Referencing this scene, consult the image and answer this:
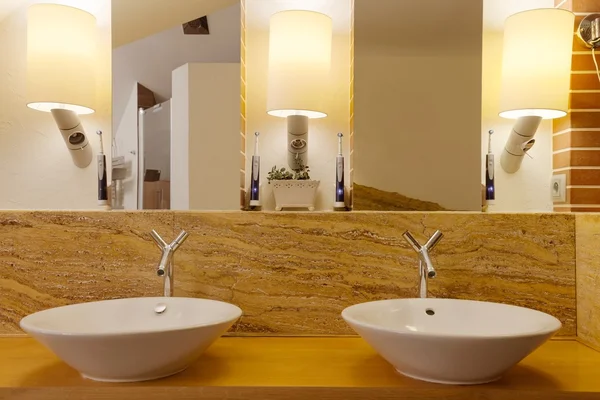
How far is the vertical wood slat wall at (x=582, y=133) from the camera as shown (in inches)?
61.2

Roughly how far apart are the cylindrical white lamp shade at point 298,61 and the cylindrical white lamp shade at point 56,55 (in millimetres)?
614

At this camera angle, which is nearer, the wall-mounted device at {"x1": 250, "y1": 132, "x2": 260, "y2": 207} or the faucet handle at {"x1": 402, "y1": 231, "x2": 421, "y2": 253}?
the faucet handle at {"x1": 402, "y1": 231, "x2": 421, "y2": 253}

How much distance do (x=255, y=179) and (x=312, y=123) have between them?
27 cm

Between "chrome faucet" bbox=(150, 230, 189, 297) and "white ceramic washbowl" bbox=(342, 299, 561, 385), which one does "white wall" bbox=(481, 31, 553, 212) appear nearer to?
"white ceramic washbowl" bbox=(342, 299, 561, 385)

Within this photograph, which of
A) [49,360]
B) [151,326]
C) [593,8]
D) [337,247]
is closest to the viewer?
[49,360]

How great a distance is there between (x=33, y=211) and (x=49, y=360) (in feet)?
1.67

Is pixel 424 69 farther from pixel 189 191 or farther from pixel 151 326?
pixel 151 326

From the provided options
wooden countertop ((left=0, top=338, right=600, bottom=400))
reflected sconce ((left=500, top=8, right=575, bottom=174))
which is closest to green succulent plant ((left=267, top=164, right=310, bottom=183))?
wooden countertop ((left=0, top=338, right=600, bottom=400))

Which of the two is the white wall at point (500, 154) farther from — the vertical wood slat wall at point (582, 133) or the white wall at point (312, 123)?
the white wall at point (312, 123)

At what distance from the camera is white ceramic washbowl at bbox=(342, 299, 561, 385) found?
3.13ft

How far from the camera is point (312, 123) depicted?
161cm

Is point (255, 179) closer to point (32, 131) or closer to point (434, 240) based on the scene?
point (434, 240)

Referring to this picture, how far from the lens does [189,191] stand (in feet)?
5.16

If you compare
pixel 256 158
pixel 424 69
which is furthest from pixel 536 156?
pixel 256 158
